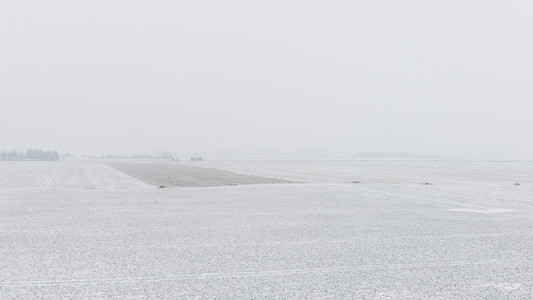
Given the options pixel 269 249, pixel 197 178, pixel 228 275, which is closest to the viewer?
pixel 228 275

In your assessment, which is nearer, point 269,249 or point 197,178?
point 269,249

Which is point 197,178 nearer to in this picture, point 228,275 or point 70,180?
point 70,180

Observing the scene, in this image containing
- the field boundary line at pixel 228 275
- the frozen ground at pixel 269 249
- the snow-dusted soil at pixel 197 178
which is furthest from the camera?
the snow-dusted soil at pixel 197 178

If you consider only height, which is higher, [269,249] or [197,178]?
[269,249]

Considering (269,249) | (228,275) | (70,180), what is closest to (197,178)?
(70,180)

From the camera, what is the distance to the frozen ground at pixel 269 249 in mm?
7816

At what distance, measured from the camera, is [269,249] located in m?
11.1

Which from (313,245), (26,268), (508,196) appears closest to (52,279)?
(26,268)

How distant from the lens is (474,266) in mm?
9320

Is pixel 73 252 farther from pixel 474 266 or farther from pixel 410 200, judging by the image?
pixel 410 200

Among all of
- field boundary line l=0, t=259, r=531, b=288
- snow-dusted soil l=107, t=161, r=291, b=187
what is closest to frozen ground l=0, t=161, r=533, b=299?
field boundary line l=0, t=259, r=531, b=288

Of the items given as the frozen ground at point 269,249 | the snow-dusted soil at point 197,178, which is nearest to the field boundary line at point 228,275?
the frozen ground at point 269,249

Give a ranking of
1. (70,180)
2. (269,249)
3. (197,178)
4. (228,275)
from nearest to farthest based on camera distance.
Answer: (228,275), (269,249), (70,180), (197,178)

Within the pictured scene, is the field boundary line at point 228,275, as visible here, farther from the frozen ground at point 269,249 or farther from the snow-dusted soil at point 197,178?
the snow-dusted soil at point 197,178
